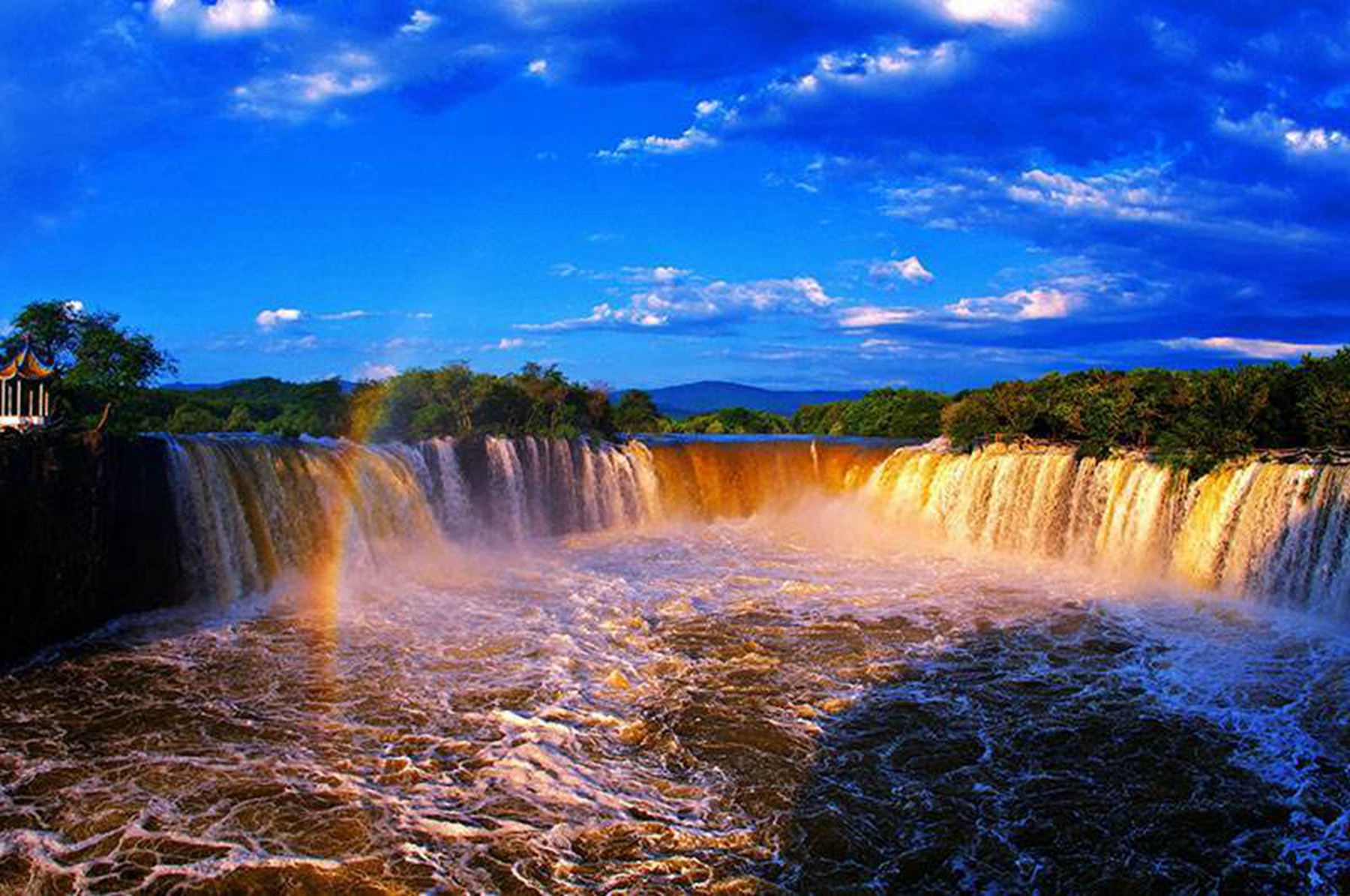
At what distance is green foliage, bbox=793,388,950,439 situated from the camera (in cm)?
3609

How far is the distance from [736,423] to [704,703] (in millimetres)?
35181

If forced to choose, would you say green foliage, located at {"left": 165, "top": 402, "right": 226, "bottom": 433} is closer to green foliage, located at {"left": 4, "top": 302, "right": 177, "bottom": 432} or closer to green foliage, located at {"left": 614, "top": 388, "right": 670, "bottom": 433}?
green foliage, located at {"left": 4, "top": 302, "right": 177, "bottom": 432}

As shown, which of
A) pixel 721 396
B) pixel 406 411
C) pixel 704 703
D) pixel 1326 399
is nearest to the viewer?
pixel 704 703

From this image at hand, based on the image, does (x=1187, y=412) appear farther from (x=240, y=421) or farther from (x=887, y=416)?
(x=240, y=421)

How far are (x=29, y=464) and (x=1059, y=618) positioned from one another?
14.5 meters

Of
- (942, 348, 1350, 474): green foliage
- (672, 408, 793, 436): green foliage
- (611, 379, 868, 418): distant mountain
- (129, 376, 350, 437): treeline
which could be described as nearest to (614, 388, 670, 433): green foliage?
(672, 408, 793, 436): green foliage

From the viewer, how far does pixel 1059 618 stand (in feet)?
44.8

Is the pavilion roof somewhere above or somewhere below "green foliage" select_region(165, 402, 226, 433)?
above

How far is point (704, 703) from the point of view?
997 cm

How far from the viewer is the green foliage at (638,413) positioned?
123 feet

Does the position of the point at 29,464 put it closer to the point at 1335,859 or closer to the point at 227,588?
the point at 227,588

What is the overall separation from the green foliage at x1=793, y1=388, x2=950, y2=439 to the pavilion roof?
27.0 metres

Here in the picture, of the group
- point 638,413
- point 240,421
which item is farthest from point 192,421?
Answer: point 638,413

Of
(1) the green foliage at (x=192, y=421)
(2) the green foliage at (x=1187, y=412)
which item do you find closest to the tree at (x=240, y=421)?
(1) the green foliage at (x=192, y=421)
